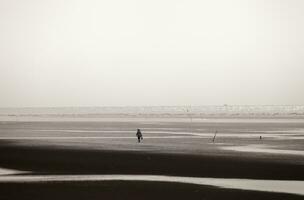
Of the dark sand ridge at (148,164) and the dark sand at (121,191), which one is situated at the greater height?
the dark sand at (121,191)

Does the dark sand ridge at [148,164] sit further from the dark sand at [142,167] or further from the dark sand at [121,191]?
the dark sand at [121,191]

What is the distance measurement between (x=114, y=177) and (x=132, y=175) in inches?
38.0

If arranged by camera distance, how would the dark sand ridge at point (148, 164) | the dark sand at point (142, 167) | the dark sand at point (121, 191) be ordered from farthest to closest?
1. the dark sand ridge at point (148, 164)
2. the dark sand at point (142, 167)
3. the dark sand at point (121, 191)

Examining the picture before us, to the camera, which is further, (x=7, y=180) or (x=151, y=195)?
(x=7, y=180)

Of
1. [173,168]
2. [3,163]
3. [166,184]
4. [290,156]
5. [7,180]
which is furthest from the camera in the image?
[290,156]

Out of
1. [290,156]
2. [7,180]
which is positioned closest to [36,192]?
[7,180]

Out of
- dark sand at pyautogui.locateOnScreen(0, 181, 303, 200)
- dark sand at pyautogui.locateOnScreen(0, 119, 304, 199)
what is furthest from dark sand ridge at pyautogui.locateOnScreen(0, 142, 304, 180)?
dark sand at pyautogui.locateOnScreen(0, 181, 303, 200)

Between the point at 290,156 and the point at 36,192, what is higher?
the point at 36,192

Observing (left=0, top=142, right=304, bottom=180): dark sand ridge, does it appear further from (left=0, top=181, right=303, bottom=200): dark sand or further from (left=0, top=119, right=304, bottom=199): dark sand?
(left=0, top=181, right=303, bottom=200): dark sand

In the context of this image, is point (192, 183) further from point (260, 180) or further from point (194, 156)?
point (194, 156)

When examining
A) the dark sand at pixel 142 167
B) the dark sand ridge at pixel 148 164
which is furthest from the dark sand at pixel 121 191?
the dark sand ridge at pixel 148 164

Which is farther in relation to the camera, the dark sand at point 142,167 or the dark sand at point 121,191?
the dark sand at point 142,167

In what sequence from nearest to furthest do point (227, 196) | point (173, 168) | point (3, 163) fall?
1. point (227, 196)
2. point (173, 168)
3. point (3, 163)

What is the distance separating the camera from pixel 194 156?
85.4 ft
